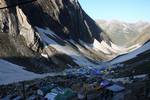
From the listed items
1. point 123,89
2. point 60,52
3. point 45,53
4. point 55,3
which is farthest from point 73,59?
point 123,89

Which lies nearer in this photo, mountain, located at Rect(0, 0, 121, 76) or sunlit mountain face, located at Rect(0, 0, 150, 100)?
Result: sunlit mountain face, located at Rect(0, 0, 150, 100)

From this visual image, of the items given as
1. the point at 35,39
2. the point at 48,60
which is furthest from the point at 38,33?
the point at 48,60

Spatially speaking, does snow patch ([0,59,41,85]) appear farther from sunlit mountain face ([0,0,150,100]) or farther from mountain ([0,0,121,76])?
mountain ([0,0,121,76])

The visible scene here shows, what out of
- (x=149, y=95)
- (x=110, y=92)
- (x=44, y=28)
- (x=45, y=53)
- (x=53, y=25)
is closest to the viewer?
(x=149, y=95)

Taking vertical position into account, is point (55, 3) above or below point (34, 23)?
above

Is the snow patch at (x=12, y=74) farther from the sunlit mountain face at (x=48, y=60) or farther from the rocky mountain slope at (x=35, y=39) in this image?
the rocky mountain slope at (x=35, y=39)

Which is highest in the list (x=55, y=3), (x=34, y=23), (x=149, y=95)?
(x=55, y=3)

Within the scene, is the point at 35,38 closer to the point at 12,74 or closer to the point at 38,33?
the point at 38,33

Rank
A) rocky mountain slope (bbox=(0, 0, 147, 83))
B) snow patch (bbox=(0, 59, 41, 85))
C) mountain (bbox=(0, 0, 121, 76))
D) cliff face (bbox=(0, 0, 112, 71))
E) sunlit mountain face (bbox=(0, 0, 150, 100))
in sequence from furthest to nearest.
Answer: cliff face (bbox=(0, 0, 112, 71))
mountain (bbox=(0, 0, 121, 76))
rocky mountain slope (bbox=(0, 0, 147, 83))
snow patch (bbox=(0, 59, 41, 85))
sunlit mountain face (bbox=(0, 0, 150, 100))

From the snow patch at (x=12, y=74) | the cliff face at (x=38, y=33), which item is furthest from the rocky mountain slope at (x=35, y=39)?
the snow patch at (x=12, y=74)

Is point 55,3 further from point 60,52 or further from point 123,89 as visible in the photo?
point 123,89

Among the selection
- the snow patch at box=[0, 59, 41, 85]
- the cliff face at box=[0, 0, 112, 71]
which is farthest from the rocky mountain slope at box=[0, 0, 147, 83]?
the snow patch at box=[0, 59, 41, 85]
